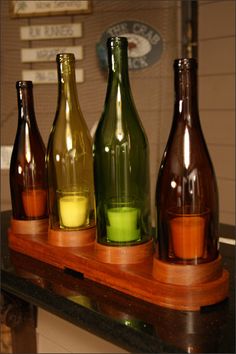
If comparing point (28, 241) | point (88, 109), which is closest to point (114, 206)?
point (28, 241)

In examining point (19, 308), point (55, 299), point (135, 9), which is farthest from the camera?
point (135, 9)

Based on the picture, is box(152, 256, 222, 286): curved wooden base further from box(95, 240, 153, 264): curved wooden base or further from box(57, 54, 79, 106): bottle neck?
box(57, 54, 79, 106): bottle neck

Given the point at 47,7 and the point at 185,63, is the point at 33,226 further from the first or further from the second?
the point at 47,7

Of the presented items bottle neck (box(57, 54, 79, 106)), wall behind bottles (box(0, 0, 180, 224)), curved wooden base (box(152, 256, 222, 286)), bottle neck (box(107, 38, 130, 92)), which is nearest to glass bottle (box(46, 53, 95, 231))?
bottle neck (box(57, 54, 79, 106))

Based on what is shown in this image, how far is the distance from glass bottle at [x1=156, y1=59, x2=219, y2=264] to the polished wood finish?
0.12 feet

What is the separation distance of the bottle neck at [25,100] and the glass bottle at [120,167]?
0.61 feet

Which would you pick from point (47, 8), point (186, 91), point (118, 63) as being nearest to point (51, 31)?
point (47, 8)

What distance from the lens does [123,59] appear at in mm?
611

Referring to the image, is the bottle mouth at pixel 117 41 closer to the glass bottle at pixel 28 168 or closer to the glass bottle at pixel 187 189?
the glass bottle at pixel 187 189

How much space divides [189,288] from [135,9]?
1394mm

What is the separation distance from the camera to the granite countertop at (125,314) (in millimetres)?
460

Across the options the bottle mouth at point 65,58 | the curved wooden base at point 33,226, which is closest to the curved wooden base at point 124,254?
the curved wooden base at point 33,226

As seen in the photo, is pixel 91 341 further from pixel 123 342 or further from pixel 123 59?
pixel 123 59

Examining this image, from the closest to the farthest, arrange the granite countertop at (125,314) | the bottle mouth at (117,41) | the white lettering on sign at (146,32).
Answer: the granite countertop at (125,314) → the bottle mouth at (117,41) → the white lettering on sign at (146,32)
